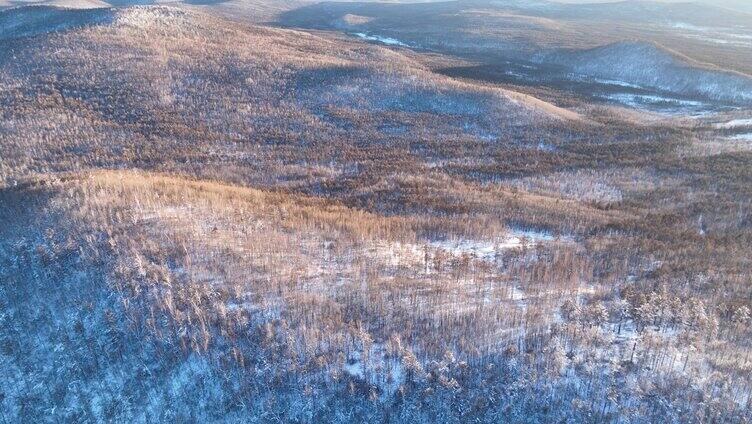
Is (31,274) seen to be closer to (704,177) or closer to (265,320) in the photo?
(265,320)

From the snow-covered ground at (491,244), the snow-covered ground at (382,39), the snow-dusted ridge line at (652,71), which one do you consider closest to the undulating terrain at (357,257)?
Answer: the snow-covered ground at (491,244)

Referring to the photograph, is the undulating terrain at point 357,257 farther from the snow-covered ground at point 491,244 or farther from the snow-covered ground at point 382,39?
the snow-covered ground at point 382,39

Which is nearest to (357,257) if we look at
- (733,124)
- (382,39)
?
(733,124)

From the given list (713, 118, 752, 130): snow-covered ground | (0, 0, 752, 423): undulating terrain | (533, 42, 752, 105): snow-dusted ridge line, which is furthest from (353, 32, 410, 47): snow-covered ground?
(713, 118, 752, 130): snow-covered ground

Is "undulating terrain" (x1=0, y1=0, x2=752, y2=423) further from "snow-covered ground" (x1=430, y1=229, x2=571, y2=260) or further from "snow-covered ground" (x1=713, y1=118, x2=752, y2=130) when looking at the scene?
"snow-covered ground" (x1=713, y1=118, x2=752, y2=130)

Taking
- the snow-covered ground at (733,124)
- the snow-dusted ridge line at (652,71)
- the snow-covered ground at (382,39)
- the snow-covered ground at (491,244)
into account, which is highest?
the snow-covered ground at (382,39)

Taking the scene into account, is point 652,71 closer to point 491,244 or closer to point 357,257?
point 491,244

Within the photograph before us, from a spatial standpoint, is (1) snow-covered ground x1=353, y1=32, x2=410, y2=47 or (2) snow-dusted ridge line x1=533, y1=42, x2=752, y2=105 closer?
(2) snow-dusted ridge line x1=533, y1=42, x2=752, y2=105

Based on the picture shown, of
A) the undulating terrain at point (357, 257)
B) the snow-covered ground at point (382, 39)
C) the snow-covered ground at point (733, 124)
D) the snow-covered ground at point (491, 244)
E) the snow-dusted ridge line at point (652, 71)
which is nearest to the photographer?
the undulating terrain at point (357, 257)

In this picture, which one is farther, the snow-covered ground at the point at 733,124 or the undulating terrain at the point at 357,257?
the snow-covered ground at the point at 733,124
